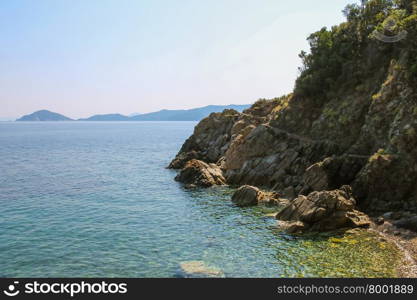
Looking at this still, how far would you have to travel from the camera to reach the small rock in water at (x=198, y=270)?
30.5m

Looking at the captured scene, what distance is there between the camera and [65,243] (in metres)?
37.9

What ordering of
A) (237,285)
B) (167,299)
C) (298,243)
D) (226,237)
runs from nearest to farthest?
1. (167,299)
2. (237,285)
3. (298,243)
4. (226,237)

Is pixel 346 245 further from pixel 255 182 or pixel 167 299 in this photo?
pixel 255 182

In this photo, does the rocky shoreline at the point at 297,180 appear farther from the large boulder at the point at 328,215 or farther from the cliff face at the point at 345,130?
the cliff face at the point at 345,130

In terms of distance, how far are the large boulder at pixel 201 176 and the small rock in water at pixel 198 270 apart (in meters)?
33.2

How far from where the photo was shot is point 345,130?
202 ft

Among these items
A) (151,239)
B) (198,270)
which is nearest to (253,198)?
(151,239)

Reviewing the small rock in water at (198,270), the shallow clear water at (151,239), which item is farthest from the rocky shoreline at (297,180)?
the small rock in water at (198,270)

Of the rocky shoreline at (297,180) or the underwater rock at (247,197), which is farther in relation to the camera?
the underwater rock at (247,197)

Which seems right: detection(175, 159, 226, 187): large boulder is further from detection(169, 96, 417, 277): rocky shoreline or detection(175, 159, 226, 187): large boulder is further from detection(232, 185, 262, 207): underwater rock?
detection(232, 185, 262, 207): underwater rock

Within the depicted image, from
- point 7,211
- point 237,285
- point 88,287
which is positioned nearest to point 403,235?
point 237,285

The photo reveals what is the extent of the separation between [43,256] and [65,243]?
3.47 m

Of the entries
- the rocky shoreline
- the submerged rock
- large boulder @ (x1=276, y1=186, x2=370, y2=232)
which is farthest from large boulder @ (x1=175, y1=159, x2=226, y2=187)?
large boulder @ (x1=276, y1=186, x2=370, y2=232)

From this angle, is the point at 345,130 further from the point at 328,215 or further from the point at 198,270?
the point at 198,270
